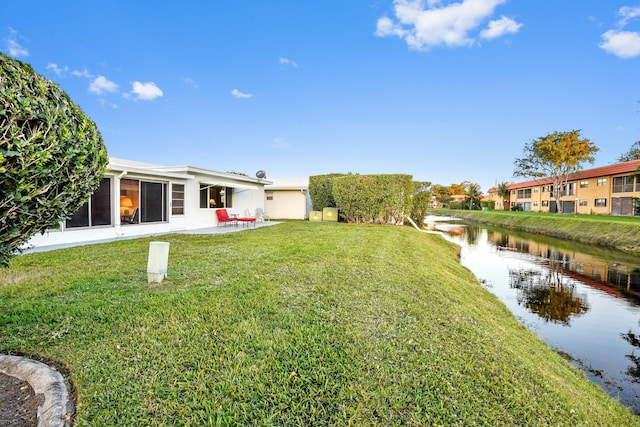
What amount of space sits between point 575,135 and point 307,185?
115 feet

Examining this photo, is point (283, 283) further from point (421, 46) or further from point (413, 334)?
point (421, 46)

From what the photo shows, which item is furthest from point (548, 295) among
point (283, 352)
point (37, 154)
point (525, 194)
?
point (525, 194)

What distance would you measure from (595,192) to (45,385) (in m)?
47.9

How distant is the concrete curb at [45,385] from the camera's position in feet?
7.52

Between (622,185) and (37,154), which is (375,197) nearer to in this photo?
(37,154)

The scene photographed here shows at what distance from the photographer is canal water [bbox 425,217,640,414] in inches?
203

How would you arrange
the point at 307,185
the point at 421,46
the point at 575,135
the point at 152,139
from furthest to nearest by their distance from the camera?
the point at 575,135
the point at 307,185
the point at 152,139
the point at 421,46

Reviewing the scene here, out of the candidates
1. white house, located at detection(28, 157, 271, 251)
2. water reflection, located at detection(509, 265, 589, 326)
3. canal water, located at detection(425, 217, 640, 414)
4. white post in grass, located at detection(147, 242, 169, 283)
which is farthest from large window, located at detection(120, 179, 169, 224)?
water reflection, located at detection(509, 265, 589, 326)

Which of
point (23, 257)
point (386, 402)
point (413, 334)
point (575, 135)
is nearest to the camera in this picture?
point (386, 402)

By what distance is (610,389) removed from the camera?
4469mm

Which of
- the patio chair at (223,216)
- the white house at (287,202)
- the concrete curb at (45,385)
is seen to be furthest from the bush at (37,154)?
the white house at (287,202)

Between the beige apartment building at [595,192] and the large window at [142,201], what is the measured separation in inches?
1235

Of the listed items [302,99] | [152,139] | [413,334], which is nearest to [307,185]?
[302,99]

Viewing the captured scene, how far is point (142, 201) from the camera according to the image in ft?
41.2
